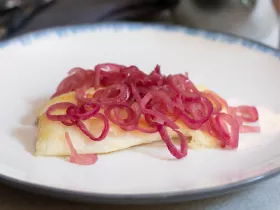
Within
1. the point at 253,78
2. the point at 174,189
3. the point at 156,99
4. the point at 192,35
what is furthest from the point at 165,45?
the point at 174,189

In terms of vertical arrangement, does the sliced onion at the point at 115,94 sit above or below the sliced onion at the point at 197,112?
above

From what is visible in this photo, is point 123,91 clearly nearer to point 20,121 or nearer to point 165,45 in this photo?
point 20,121

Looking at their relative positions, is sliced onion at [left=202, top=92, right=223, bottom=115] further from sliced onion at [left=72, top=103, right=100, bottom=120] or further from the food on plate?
sliced onion at [left=72, top=103, right=100, bottom=120]

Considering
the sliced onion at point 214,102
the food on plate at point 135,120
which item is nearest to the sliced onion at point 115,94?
the food on plate at point 135,120

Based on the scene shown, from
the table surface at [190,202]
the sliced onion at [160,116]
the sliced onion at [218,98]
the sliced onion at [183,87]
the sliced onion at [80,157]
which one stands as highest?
the sliced onion at [183,87]

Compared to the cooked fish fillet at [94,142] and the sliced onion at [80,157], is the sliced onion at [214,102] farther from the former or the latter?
the sliced onion at [80,157]

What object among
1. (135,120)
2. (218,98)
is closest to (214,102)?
(218,98)
